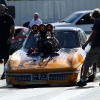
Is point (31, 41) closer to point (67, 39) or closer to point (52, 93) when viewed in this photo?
point (67, 39)

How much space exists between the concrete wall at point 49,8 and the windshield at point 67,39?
22843mm

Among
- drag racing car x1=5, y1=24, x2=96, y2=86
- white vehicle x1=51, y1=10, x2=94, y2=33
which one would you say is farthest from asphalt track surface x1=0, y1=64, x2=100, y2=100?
white vehicle x1=51, y1=10, x2=94, y2=33

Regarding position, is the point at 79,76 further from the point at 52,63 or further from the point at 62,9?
the point at 62,9

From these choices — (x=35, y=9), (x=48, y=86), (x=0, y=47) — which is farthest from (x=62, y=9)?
(x=48, y=86)

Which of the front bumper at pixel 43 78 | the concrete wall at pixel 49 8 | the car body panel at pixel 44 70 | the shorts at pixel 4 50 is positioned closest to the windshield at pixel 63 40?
the shorts at pixel 4 50

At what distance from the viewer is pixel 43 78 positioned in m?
13.5

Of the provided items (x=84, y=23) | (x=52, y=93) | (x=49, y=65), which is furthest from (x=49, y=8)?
(x=52, y=93)

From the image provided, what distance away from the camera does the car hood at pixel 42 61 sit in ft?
44.4

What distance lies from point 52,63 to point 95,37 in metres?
1.20

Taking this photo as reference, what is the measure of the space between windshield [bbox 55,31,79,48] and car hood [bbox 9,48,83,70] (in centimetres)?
88

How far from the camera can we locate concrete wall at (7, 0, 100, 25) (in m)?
38.7

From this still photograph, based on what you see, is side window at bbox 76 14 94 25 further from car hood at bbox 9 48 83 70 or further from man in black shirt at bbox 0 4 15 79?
car hood at bbox 9 48 83 70

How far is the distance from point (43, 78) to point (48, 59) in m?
0.67

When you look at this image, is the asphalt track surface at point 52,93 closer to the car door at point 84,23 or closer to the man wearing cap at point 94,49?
the man wearing cap at point 94,49
